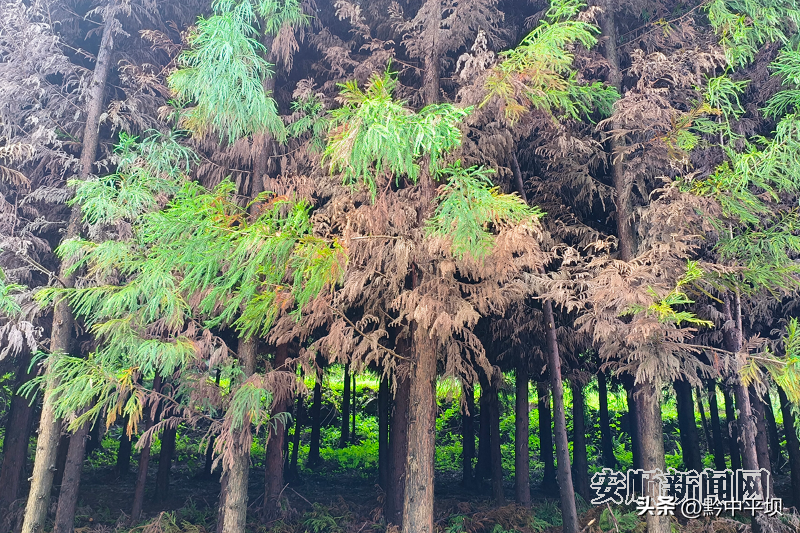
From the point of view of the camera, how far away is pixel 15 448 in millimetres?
9609

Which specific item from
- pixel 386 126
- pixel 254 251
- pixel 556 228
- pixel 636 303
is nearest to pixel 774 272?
pixel 636 303

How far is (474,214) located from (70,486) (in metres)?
8.02

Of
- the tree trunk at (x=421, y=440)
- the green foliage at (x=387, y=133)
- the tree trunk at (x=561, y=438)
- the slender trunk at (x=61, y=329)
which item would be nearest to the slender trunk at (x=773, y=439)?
the tree trunk at (x=561, y=438)

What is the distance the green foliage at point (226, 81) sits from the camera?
6.56m

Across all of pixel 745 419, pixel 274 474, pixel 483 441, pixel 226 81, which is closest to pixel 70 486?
pixel 274 474

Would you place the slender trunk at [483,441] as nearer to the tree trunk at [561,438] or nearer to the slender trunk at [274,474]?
the tree trunk at [561,438]

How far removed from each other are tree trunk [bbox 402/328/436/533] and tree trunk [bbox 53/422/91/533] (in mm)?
5474

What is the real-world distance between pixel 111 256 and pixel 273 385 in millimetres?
2767

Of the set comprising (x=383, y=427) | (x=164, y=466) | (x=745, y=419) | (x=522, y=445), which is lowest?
(x=164, y=466)

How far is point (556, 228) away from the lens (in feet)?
26.0

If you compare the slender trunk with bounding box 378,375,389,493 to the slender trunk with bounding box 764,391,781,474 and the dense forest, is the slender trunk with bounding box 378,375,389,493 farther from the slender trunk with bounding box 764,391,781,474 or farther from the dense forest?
the slender trunk with bounding box 764,391,781,474

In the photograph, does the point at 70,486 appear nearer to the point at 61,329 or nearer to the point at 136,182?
the point at 61,329

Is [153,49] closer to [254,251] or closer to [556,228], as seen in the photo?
[254,251]

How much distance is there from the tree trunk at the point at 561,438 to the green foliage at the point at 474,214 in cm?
313
